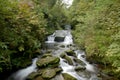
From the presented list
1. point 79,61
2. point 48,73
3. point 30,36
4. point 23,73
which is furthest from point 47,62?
point 79,61

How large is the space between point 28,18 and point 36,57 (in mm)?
2825

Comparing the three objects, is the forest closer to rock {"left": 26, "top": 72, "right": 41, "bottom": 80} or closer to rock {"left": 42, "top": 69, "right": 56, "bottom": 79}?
rock {"left": 26, "top": 72, "right": 41, "bottom": 80}

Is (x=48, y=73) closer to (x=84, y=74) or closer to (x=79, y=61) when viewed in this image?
(x=84, y=74)

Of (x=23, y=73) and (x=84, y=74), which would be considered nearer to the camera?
(x=23, y=73)

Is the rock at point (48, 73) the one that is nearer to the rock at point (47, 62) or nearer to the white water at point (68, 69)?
the rock at point (47, 62)

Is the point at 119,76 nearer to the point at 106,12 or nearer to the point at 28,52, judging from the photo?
the point at 106,12

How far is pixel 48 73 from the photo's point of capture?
817 cm

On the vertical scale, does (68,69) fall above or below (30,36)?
below

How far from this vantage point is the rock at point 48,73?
7884mm

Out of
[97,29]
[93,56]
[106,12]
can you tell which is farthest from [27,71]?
[106,12]

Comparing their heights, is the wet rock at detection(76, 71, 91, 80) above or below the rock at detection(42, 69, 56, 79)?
below

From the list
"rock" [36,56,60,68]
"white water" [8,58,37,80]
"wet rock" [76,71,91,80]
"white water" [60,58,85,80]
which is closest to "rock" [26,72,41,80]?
"white water" [8,58,37,80]

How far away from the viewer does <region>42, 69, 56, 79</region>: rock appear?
7884 millimetres

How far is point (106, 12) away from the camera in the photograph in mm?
9523
